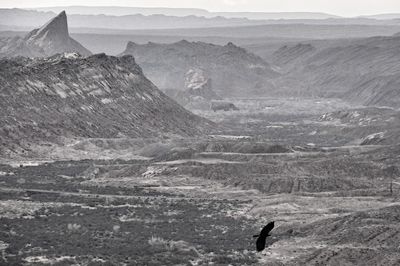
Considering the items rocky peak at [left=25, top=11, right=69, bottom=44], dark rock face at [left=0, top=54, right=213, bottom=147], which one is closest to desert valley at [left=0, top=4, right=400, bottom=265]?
dark rock face at [left=0, top=54, right=213, bottom=147]

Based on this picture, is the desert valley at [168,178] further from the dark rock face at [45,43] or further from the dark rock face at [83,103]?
the dark rock face at [45,43]

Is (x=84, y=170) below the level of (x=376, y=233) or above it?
below

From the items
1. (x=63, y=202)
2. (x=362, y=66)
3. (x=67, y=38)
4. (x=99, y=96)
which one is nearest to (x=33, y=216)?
(x=63, y=202)

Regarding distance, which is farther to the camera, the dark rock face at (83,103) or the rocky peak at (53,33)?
the rocky peak at (53,33)

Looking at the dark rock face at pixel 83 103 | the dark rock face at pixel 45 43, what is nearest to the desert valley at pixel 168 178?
the dark rock face at pixel 83 103

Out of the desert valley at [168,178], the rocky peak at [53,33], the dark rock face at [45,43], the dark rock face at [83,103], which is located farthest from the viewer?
the rocky peak at [53,33]

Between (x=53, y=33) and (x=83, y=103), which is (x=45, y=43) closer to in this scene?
(x=53, y=33)

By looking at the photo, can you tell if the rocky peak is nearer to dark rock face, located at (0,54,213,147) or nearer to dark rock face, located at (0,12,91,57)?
dark rock face, located at (0,12,91,57)

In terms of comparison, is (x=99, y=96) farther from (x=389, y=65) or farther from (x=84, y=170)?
(x=389, y=65)
